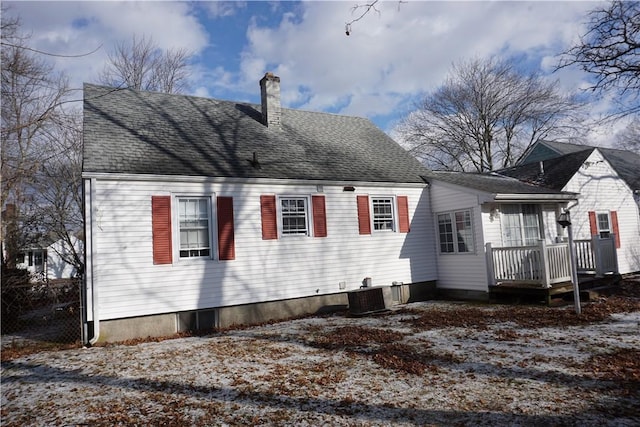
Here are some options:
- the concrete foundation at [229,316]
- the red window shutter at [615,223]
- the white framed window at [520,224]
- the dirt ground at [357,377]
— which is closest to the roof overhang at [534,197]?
the white framed window at [520,224]

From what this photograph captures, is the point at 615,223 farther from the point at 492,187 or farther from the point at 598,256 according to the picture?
the point at 492,187

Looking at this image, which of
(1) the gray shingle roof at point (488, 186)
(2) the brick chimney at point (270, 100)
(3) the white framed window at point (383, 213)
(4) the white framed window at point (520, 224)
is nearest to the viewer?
(1) the gray shingle roof at point (488, 186)

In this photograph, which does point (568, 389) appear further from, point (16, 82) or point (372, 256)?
point (16, 82)

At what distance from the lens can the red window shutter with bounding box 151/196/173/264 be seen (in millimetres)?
9570

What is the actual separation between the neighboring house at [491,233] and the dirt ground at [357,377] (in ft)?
7.35

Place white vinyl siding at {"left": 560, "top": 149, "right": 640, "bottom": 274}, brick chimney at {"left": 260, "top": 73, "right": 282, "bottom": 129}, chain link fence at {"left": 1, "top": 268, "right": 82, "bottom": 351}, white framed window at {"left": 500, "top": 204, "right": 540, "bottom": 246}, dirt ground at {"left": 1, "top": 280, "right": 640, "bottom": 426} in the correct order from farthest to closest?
1. white vinyl siding at {"left": 560, "top": 149, "right": 640, "bottom": 274}
2. brick chimney at {"left": 260, "top": 73, "right": 282, "bottom": 129}
3. white framed window at {"left": 500, "top": 204, "right": 540, "bottom": 246}
4. chain link fence at {"left": 1, "top": 268, "right": 82, "bottom": 351}
5. dirt ground at {"left": 1, "top": 280, "right": 640, "bottom": 426}

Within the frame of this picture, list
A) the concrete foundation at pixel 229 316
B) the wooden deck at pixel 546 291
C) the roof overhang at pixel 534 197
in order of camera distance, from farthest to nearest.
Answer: the roof overhang at pixel 534 197, the wooden deck at pixel 546 291, the concrete foundation at pixel 229 316

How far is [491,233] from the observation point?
39.6 ft

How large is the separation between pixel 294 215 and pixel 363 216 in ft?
7.60

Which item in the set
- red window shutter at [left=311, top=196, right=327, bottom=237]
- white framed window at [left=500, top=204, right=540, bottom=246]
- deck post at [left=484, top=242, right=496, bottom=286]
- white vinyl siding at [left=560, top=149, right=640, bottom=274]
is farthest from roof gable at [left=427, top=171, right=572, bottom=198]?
red window shutter at [left=311, top=196, right=327, bottom=237]

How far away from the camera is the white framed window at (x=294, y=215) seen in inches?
451

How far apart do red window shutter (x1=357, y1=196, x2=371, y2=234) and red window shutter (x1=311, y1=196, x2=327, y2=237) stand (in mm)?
1247

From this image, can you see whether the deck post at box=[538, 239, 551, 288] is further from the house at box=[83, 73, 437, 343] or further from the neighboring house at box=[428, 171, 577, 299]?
the house at box=[83, 73, 437, 343]

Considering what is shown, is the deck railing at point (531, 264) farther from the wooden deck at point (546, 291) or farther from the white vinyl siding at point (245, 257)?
the white vinyl siding at point (245, 257)
